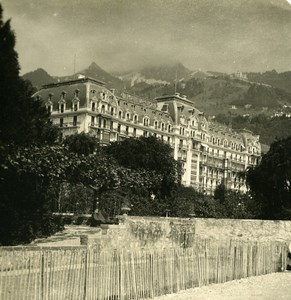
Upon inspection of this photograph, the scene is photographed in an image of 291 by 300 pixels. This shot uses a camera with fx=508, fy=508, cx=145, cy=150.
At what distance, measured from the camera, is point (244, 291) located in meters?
18.3

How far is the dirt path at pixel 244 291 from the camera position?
54.3ft

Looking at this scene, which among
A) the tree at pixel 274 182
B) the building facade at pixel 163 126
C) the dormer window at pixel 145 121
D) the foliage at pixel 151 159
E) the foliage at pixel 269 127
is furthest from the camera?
the foliage at pixel 269 127

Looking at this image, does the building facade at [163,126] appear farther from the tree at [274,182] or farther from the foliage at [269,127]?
the foliage at [269,127]

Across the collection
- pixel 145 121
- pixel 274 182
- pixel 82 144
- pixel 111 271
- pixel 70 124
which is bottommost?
pixel 111 271

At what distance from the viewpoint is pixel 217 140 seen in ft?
415

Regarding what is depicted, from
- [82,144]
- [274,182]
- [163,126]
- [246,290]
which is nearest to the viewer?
[246,290]

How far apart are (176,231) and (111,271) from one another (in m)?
9.44

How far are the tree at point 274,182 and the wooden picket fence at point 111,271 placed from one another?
25.4 metres

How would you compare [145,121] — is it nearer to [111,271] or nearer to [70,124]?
[70,124]

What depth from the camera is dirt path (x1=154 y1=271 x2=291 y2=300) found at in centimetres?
1655

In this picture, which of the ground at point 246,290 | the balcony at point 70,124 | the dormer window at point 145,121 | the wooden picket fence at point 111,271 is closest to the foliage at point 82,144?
the balcony at point 70,124

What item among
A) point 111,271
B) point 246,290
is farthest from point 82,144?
point 111,271

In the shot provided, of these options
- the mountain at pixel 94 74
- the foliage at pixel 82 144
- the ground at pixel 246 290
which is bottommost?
the ground at pixel 246 290

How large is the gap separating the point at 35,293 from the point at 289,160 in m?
37.4
